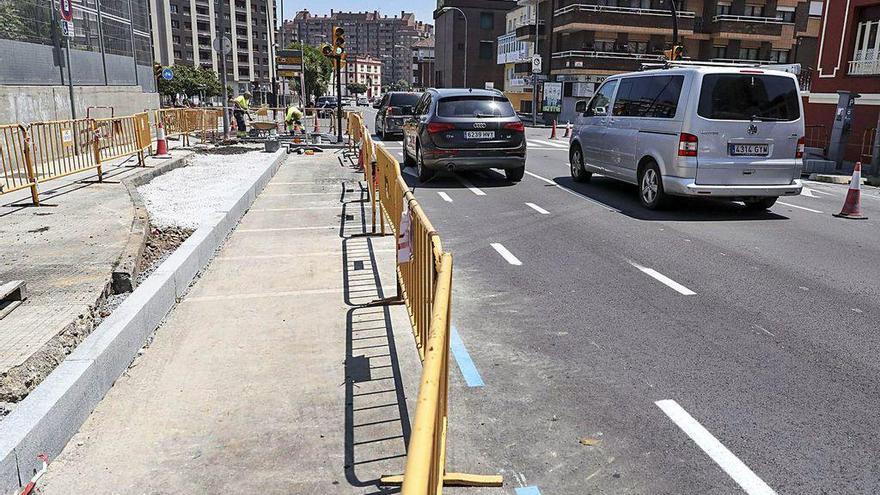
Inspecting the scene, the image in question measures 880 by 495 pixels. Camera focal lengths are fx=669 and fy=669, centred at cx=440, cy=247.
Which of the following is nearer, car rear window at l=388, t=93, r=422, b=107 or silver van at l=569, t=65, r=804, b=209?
silver van at l=569, t=65, r=804, b=209

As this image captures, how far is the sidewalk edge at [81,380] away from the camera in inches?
125

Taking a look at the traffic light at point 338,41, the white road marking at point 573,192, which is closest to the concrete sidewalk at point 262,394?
the white road marking at point 573,192

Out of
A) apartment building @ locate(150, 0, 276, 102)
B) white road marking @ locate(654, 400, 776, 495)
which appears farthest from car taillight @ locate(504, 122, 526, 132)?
apartment building @ locate(150, 0, 276, 102)

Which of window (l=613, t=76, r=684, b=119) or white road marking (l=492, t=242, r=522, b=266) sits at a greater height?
window (l=613, t=76, r=684, b=119)

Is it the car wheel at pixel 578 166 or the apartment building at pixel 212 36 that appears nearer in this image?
the car wheel at pixel 578 166

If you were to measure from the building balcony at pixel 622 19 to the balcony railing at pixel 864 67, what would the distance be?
33.2m

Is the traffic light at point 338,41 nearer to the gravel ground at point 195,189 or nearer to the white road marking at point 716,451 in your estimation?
the gravel ground at point 195,189

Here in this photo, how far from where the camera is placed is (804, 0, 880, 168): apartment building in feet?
70.9

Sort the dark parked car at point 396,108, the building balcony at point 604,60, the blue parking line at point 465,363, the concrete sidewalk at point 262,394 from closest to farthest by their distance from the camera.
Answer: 1. the concrete sidewalk at point 262,394
2. the blue parking line at point 465,363
3. the dark parked car at point 396,108
4. the building balcony at point 604,60

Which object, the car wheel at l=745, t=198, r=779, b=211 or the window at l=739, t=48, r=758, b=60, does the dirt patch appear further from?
the window at l=739, t=48, r=758, b=60

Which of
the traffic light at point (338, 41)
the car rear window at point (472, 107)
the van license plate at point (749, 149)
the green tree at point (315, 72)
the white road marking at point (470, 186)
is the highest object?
the green tree at point (315, 72)

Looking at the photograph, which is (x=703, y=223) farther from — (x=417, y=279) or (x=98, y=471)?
(x=98, y=471)

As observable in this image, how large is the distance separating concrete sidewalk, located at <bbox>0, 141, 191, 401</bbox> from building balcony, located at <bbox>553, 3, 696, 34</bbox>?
4890 cm

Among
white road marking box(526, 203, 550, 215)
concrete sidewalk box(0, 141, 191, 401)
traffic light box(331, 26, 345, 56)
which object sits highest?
traffic light box(331, 26, 345, 56)
